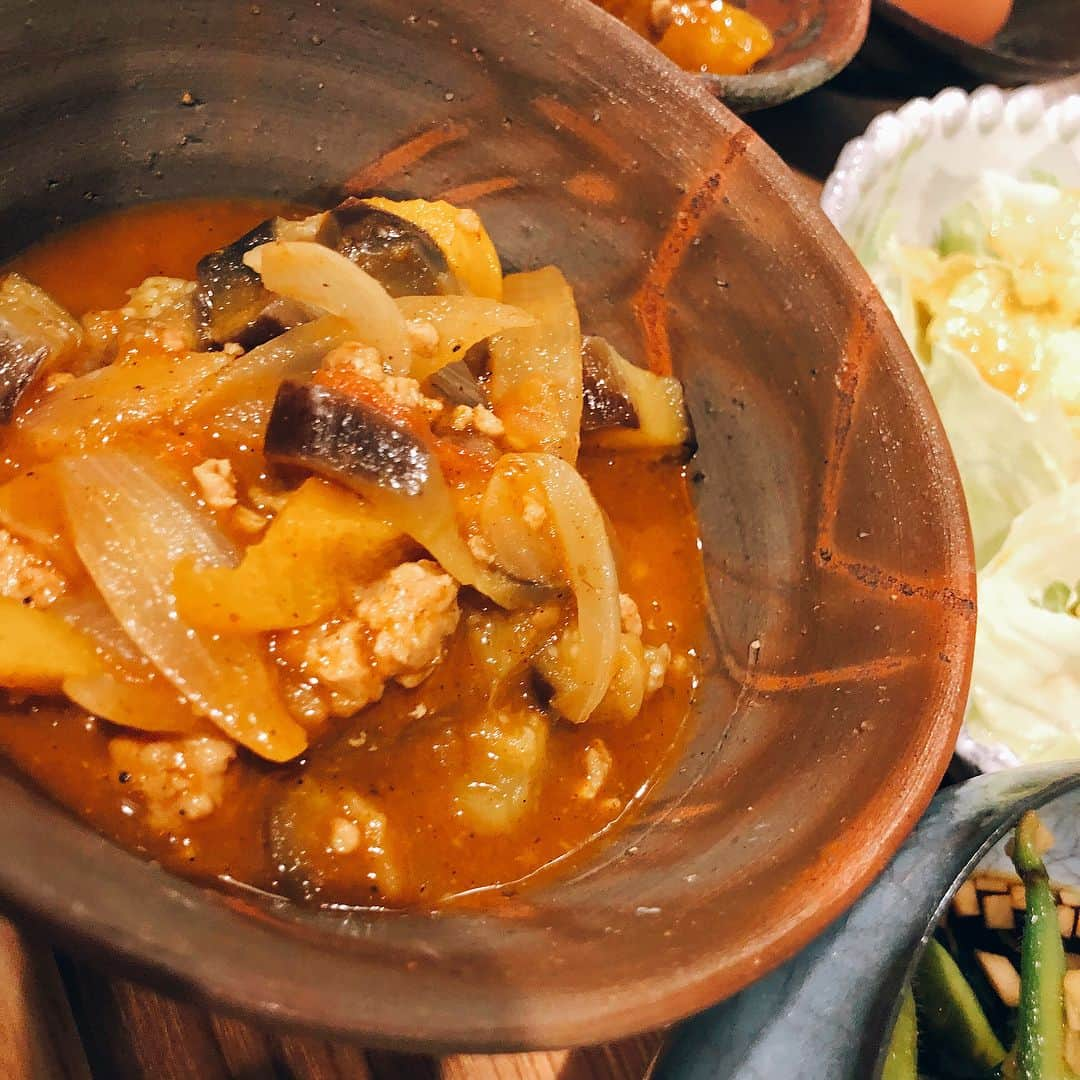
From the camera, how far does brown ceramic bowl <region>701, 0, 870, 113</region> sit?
256cm

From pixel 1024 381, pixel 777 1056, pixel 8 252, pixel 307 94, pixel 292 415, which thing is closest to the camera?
pixel 292 415

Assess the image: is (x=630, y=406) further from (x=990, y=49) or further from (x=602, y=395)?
(x=990, y=49)

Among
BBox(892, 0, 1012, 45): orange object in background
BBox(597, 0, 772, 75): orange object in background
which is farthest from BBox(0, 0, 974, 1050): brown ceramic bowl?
BBox(892, 0, 1012, 45): orange object in background

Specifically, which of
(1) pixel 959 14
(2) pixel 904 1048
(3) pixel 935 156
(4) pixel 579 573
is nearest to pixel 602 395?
(4) pixel 579 573

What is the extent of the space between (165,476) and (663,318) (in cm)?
120

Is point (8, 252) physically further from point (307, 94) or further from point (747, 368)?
point (747, 368)

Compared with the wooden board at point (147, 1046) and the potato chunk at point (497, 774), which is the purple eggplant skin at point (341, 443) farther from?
the wooden board at point (147, 1046)

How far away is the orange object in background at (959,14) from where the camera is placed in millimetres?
3379

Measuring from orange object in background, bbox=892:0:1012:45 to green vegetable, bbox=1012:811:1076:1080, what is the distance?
2885mm

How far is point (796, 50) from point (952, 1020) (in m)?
2.68

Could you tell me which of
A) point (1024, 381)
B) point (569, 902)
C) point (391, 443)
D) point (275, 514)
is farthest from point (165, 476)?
point (1024, 381)

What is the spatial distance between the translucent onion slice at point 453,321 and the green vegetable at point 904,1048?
1428 mm

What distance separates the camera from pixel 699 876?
4.80ft

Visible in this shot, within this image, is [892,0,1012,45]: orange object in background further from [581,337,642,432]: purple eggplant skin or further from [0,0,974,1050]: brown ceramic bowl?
[581,337,642,432]: purple eggplant skin
